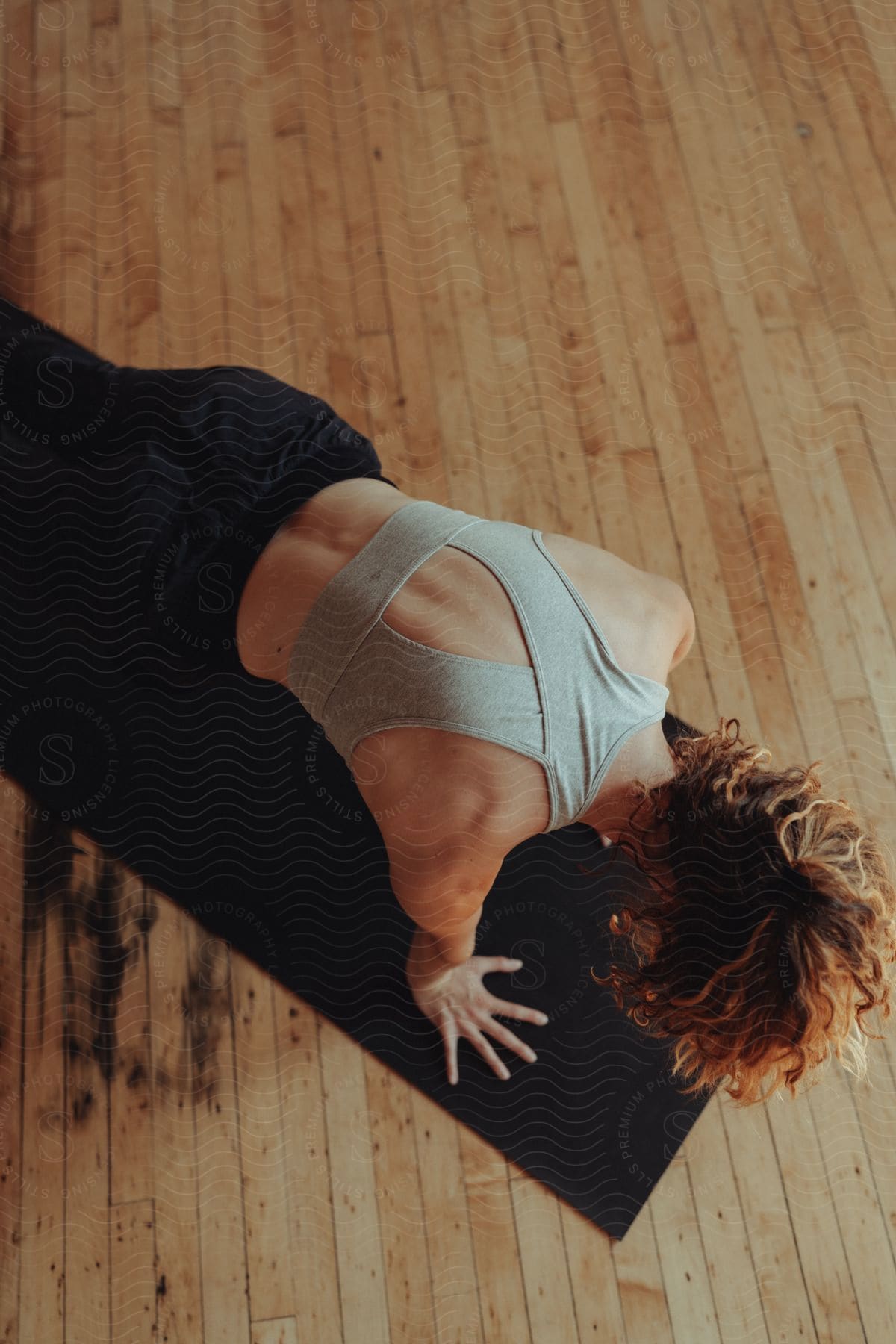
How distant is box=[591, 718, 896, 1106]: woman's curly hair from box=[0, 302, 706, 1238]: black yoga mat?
39cm

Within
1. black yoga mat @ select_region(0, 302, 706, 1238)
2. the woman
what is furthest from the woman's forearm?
black yoga mat @ select_region(0, 302, 706, 1238)

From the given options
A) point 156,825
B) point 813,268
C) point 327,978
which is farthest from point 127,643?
point 813,268

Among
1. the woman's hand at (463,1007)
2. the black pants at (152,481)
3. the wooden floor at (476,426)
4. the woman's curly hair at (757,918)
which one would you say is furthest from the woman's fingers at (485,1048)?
the black pants at (152,481)

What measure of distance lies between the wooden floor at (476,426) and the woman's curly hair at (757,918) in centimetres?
49

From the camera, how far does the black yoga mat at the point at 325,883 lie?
1.34 metres

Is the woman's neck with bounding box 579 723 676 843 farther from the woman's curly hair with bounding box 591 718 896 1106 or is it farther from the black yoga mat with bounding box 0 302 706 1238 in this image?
the black yoga mat with bounding box 0 302 706 1238

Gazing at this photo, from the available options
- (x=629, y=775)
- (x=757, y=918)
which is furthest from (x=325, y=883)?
(x=757, y=918)

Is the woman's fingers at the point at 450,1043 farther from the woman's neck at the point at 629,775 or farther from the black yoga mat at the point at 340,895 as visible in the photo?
the woman's neck at the point at 629,775

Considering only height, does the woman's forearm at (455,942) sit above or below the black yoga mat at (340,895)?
above

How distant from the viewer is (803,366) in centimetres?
173

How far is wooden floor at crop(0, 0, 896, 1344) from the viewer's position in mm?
1295

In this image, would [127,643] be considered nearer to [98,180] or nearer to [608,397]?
[608,397]

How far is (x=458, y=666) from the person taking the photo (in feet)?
3.11

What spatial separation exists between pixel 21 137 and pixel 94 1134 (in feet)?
5.27
